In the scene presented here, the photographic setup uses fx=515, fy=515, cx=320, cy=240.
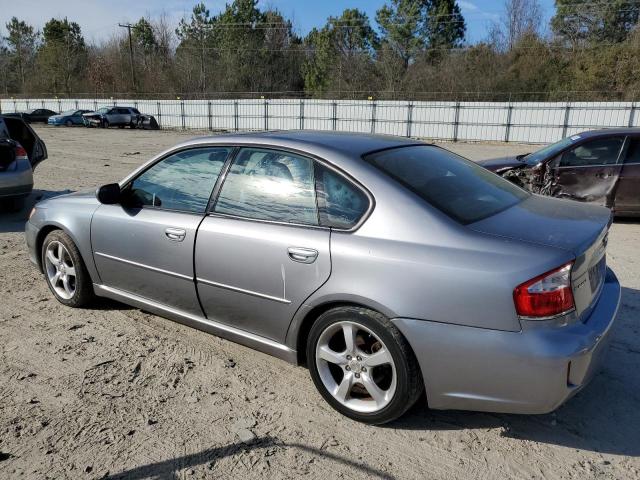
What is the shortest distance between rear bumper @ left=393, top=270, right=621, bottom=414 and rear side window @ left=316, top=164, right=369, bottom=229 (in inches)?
25.1

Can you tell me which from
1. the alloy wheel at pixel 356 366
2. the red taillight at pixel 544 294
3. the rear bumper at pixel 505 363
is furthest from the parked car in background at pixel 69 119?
the red taillight at pixel 544 294

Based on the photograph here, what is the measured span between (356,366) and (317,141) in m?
1.41

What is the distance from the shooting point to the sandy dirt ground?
2.57 m

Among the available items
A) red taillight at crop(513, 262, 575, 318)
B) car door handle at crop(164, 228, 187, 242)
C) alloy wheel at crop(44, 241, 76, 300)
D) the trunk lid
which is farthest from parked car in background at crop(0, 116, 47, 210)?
red taillight at crop(513, 262, 575, 318)

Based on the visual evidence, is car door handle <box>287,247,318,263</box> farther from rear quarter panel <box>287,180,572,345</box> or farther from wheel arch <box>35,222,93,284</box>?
wheel arch <box>35,222,93,284</box>

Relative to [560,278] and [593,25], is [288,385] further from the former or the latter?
[593,25]

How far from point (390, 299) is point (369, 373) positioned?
1.61ft

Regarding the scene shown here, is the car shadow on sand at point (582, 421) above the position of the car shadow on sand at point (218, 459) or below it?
above

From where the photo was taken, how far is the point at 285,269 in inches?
117

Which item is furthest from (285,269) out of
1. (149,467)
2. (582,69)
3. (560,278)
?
(582,69)

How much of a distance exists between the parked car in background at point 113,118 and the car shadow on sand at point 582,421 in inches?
1356

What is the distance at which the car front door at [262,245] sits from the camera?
293cm

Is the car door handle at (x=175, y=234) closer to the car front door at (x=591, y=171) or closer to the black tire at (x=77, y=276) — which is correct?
the black tire at (x=77, y=276)

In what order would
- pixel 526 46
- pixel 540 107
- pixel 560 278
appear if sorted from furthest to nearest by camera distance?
pixel 526 46 → pixel 540 107 → pixel 560 278
